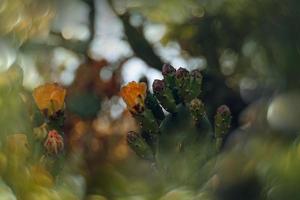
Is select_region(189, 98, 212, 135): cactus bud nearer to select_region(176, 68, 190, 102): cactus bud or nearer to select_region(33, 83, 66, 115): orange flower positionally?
select_region(176, 68, 190, 102): cactus bud

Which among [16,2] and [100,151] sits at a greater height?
[16,2]

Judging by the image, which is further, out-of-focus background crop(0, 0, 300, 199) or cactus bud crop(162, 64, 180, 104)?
cactus bud crop(162, 64, 180, 104)

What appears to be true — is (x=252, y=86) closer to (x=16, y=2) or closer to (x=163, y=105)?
(x=163, y=105)

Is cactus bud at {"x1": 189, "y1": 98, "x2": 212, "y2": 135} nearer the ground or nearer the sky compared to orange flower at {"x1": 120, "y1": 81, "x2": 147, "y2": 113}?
nearer the sky

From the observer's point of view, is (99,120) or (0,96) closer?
(0,96)

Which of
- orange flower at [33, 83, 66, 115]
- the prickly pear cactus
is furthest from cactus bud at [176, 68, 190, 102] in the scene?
orange flower at [33, 83, 66, 115]

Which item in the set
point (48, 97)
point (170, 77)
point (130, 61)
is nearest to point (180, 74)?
point (170, 77)

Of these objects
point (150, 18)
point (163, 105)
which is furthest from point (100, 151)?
point (150, 18)

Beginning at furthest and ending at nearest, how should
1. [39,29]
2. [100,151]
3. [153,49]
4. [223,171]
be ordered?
[153,49] < [39,29] < [100,151] < [223,171]

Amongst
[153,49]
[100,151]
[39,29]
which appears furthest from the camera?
[153,49]
